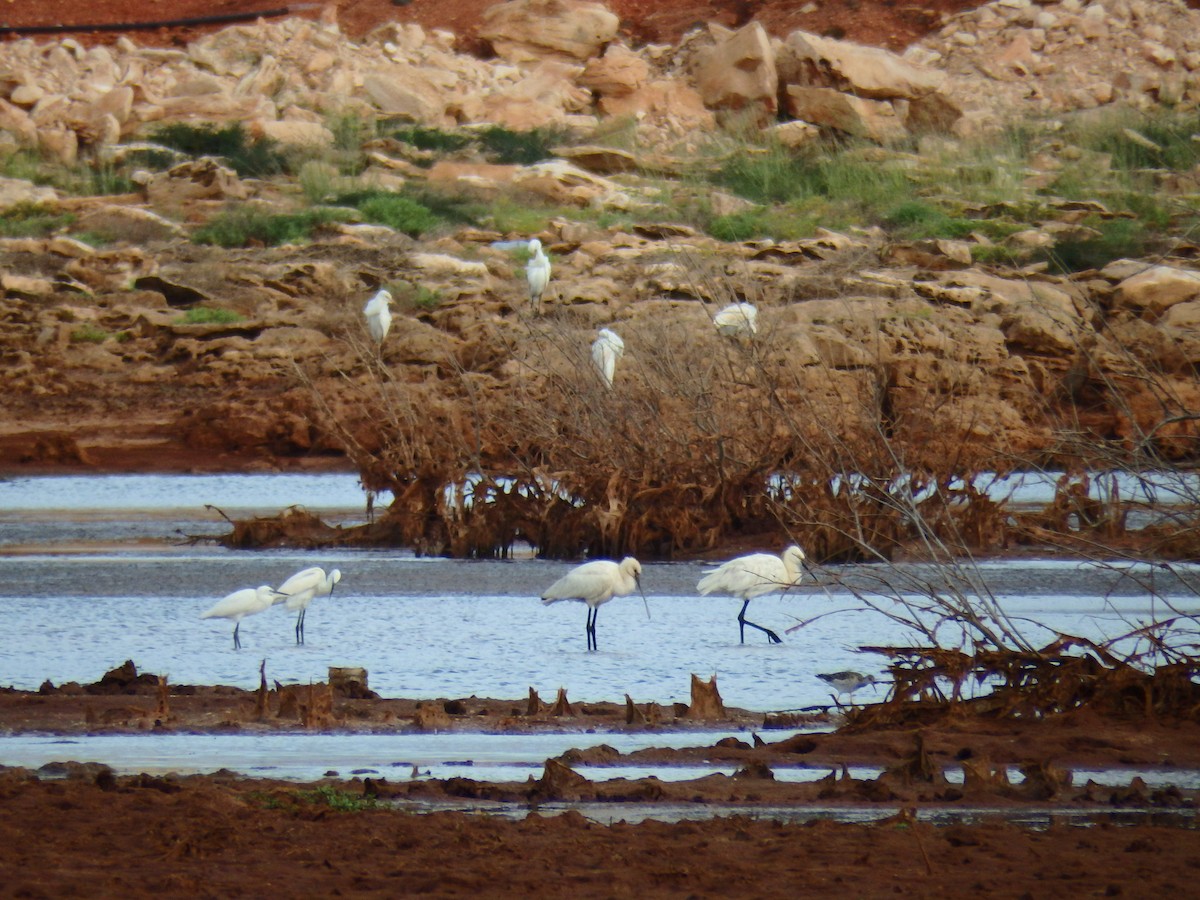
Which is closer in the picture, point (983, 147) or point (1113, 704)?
point (1113, 704)

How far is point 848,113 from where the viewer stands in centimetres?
3300

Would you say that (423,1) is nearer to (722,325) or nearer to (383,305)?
(383,305)

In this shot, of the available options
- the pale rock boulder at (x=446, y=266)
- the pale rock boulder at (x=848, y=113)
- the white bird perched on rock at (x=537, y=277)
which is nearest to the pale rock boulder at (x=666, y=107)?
the pale rock boulder at (x=848, y=113)

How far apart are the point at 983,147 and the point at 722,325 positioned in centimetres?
1818

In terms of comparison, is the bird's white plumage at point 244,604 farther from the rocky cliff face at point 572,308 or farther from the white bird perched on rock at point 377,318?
the white bird perched on rock at point 377,318

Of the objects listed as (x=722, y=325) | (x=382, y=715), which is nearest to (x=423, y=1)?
(x=722, y=325)

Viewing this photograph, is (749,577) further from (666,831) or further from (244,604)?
(666,831)

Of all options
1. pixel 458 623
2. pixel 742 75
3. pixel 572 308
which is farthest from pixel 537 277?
pixel 742 75

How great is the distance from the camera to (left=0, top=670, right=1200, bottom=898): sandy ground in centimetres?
421

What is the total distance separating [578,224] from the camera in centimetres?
2677

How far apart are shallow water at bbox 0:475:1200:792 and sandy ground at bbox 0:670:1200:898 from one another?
0.63 metres

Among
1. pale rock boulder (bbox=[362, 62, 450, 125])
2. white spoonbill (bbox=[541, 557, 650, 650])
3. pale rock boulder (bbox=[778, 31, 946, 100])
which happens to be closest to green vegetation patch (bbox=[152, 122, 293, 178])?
pale rock boulder (bbox=[362, 62, 450, 125])

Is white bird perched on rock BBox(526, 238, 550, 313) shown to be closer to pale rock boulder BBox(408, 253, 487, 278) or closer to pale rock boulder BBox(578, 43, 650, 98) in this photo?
pale rock boulder BBox(408, 253, 487, 278)

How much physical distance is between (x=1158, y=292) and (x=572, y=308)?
21.7 feet
